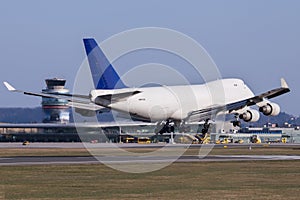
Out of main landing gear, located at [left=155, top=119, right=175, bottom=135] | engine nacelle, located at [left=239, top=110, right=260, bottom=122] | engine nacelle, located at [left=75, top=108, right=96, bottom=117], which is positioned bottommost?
main landing gear, located at [left=155, top=119, right=175, bottom=135]

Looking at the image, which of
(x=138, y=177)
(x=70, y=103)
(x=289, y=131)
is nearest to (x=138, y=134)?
(x=289, y=131)

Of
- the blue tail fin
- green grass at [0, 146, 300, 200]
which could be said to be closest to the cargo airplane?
the blue tail fin

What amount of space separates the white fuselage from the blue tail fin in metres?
2.39

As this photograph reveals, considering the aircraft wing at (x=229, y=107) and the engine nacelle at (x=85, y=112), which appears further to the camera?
the engine nacelle at (x=85, y=112)

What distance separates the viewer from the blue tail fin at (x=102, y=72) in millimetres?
Answer: 84562

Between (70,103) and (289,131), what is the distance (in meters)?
93.9

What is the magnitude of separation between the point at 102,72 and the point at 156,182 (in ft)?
136

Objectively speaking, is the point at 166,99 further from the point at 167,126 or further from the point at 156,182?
the point at 156,182

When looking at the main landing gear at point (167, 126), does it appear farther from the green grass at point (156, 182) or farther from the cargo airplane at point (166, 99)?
the green grass at point (156, 182)

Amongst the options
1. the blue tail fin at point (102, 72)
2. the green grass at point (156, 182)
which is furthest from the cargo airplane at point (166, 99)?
the green grass at point (156, 182)

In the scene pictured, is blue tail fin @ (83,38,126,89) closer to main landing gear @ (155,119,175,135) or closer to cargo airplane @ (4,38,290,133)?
cargo airplane @ (4,38,290,133)

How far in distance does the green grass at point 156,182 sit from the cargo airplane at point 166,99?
24971 millimetres

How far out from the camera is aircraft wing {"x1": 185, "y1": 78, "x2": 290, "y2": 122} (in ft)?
290

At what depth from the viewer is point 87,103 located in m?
89.4
